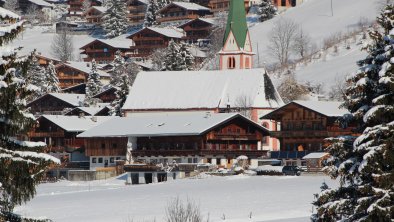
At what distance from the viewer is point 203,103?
10256 centimetres

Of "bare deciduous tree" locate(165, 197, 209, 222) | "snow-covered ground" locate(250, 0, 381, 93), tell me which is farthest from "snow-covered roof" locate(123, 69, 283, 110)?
"bare deciduous tree" locate(165, 197, 209, 222)

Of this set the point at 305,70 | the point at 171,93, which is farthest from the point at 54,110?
the point at 305,70

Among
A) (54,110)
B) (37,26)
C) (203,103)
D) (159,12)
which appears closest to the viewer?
(203,103)

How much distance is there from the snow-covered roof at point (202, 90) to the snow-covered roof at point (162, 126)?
40.9 ft

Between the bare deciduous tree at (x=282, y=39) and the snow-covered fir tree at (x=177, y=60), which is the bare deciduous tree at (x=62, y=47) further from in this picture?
the snow-covered fir tree at (x=177, y=60)

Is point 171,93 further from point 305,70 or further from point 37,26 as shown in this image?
point 37,26

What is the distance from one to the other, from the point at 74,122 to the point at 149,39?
223 feet

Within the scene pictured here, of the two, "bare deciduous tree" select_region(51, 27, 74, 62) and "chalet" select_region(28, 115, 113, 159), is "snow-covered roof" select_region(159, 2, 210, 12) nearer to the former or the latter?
"bare deciduous tree" select_region(51, 27, 74, 62)

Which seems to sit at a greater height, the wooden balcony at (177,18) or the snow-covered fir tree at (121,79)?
the wooden balcony at (177,18)

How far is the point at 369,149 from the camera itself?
73.3 ft

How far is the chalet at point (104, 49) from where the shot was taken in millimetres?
164875

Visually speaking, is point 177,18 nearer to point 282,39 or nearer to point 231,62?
point 282,39

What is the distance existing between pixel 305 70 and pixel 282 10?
45.4 m

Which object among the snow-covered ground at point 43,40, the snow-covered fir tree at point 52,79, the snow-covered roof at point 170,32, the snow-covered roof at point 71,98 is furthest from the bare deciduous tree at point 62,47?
the snow-covered roof at point 71,98
